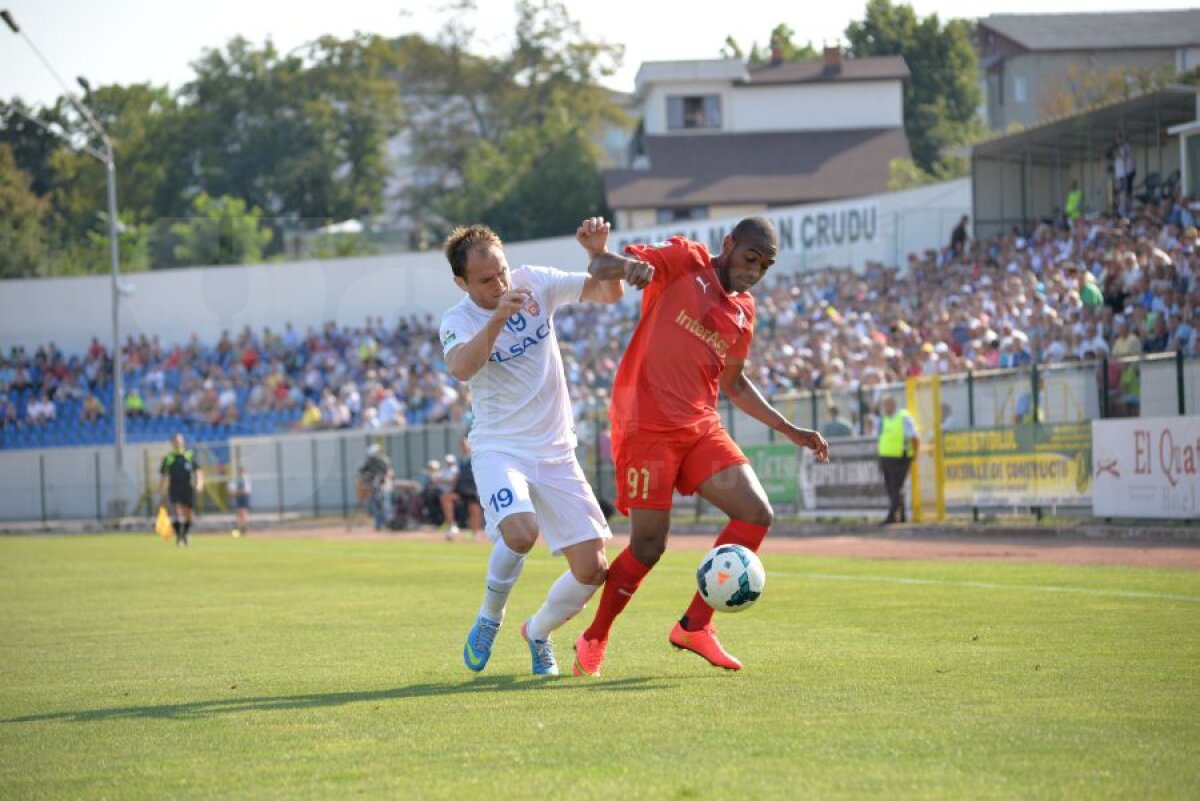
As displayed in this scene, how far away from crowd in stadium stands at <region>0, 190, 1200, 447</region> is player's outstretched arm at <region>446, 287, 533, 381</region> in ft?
53.8

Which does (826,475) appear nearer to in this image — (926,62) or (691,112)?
(691,112)

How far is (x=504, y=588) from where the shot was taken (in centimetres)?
890

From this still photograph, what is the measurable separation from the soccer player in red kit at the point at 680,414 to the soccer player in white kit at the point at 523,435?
221 millimetres

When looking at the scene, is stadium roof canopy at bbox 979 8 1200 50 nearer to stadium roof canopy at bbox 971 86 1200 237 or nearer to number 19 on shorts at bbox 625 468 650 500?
stadium roof canopy at bbox 971 86 1200 237

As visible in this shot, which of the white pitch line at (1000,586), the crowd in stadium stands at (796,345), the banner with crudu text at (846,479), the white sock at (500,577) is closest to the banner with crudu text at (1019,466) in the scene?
the banner with crudu text at (846,479)

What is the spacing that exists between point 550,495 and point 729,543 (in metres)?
1.02

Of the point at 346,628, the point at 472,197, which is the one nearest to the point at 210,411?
the point at 472,197

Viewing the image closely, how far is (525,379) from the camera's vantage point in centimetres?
874

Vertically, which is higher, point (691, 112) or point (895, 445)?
point (691, 112)

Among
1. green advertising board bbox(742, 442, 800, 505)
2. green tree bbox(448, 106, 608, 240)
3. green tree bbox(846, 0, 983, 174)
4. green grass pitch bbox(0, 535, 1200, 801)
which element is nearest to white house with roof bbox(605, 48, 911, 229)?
green tree bbox(448, 106, 608, 240)

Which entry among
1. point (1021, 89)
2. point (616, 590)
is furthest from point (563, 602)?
point (1021, 89)

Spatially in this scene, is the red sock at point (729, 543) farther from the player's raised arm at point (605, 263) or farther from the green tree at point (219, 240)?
the green tree at point (219, 240)

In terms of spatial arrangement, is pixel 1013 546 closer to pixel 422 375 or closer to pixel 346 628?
pixel 346 628

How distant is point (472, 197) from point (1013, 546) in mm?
60115
